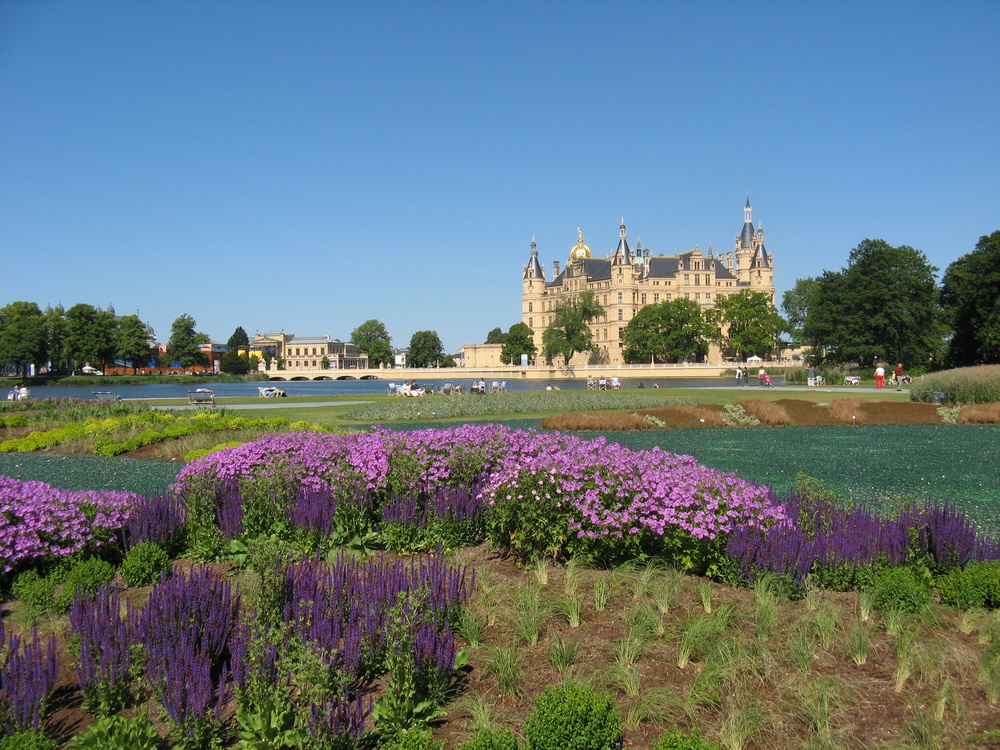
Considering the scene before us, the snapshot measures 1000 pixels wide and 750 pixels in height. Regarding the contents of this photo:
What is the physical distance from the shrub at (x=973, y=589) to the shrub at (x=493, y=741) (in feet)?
11.7

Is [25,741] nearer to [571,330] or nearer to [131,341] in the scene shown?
[571,330]

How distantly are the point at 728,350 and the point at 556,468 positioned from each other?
370 ft

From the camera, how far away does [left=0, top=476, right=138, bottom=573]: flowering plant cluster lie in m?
6.02

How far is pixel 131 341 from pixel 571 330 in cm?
5989

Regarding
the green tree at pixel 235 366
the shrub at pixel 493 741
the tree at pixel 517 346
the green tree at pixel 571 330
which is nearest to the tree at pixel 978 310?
the green tree at pixel 571 330

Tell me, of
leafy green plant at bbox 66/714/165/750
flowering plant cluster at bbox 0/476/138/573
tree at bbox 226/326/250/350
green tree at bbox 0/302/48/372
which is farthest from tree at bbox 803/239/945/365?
tree at bbox 226/326/250/350

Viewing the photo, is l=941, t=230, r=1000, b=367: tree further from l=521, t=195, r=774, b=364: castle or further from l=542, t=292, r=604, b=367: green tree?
l=521, t=195, r=774, b=364: castle

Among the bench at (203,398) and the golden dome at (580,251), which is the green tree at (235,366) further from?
the bench at (203,398)

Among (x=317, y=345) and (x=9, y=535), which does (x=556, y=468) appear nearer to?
(x=9, y=535)

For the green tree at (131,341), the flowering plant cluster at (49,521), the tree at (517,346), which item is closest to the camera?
the flowering plant cluster at (49,521)

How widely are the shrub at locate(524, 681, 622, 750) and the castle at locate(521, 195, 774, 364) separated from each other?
12338cm

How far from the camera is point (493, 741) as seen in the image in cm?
350

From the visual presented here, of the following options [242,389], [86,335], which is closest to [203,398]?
[242,389]

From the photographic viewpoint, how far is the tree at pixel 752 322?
104688 mm
